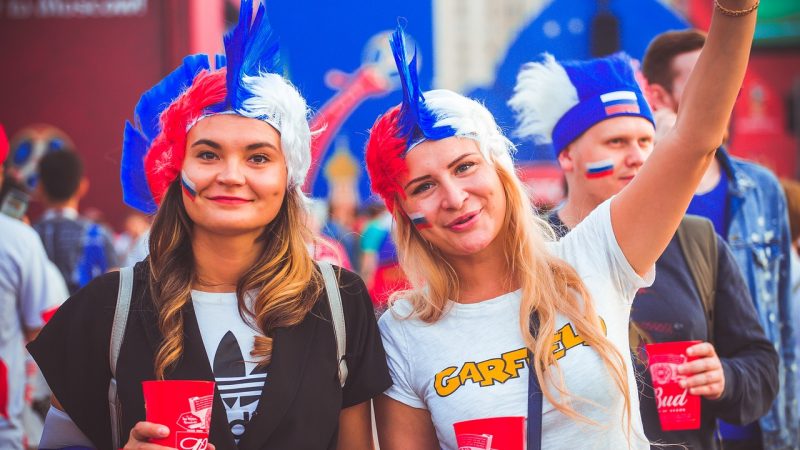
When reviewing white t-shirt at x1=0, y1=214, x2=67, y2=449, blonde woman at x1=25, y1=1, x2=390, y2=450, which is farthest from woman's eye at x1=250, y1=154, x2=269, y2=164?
white t-shirt at x1=0, y1=214, x2=67, y2=449

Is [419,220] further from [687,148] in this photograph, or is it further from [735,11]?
[735,11]

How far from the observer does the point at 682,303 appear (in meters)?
2.91

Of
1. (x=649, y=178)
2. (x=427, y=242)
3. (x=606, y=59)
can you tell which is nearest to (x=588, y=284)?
(x=649, y=178)

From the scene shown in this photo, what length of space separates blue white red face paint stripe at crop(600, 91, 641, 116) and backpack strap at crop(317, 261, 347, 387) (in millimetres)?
1372

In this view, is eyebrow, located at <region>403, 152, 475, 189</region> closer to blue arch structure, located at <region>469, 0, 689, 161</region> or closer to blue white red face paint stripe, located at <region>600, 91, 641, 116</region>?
blue white red face paint stripe, located at <region>600, 91, 641, 116</region>

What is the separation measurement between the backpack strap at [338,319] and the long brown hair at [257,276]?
0.04 metres

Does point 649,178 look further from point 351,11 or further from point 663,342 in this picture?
point 351,11

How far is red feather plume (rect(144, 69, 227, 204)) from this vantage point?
2.71 metres

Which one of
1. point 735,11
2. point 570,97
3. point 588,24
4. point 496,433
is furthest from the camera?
point 588,24

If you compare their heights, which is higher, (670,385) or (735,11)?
(735,11)

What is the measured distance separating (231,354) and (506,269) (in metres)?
0.95

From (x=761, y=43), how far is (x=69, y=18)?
22.4 metres

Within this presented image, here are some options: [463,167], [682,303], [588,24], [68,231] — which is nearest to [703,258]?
[682,303]

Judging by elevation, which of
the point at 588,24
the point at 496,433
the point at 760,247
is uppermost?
the point at 588,24
